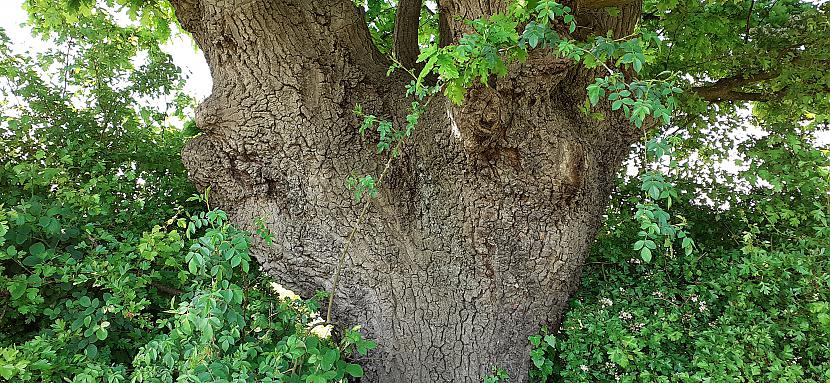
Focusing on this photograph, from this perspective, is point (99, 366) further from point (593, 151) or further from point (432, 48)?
point (593, 151)

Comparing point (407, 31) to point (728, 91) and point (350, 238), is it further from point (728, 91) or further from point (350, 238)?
point (728, 91)

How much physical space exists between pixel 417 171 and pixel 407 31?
40.5 inches

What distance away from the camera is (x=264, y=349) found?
2.32 metres

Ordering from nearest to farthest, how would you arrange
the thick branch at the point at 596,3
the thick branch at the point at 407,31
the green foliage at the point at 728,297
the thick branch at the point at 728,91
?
the thick branch at the point at 596,3
the green foliage at the point at 728,297
the thick branch at the point at 407,31
the thick branch at the point at 728,91

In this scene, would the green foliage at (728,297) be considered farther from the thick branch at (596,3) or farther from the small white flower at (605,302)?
the thick branch at (596,3)

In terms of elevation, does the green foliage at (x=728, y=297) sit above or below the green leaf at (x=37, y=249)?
below

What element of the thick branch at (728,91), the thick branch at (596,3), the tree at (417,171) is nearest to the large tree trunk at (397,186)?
the tree at (417,171)

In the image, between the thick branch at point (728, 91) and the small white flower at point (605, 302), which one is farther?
the thick branch at point (728, 91)

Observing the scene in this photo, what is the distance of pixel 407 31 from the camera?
327 centimetres

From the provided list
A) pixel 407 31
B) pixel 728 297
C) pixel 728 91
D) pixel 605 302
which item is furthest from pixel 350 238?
pixel 728 91

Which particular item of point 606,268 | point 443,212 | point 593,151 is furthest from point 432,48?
point 606,268

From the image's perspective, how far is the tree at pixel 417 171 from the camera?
2.62 m

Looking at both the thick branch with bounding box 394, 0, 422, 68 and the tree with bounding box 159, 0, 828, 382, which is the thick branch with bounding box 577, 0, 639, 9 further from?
the thick branch with bounding box 394, 0, 422, 68

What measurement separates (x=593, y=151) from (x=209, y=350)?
2.17 metres
